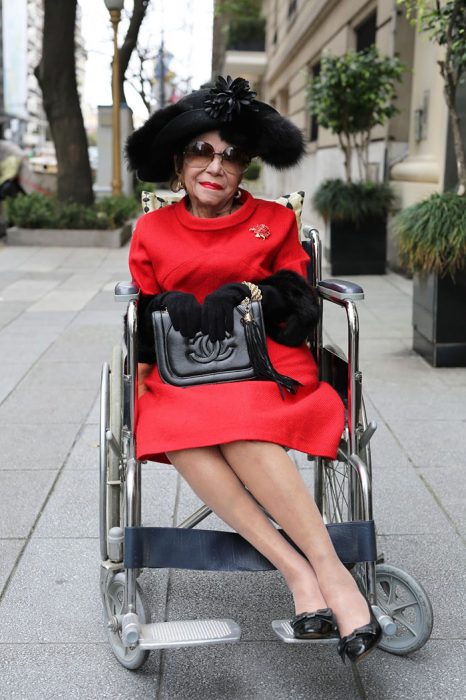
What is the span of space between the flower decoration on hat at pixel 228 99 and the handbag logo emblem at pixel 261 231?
36 centimetres

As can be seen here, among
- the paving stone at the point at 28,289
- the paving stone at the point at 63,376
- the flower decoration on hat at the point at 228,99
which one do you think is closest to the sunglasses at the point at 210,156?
the flower decoration on hat at the point at 228,99

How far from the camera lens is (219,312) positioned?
2.60 metres

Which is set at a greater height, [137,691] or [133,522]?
[133,522]

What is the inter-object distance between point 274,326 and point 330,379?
1.07 feet

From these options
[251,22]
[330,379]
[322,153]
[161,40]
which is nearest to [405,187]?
[322,153]

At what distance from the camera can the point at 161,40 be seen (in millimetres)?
32844

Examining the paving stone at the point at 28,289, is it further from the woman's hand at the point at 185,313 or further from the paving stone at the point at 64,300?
the woman's hand at the point at 185,313

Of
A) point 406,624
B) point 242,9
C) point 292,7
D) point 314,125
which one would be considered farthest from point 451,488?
point 242,9

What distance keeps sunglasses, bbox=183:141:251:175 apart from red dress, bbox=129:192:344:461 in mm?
140

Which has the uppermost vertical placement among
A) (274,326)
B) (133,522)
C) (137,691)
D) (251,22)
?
(251,22)

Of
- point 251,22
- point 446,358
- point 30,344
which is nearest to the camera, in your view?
point 446,358

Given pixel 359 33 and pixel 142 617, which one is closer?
pixel 142 617

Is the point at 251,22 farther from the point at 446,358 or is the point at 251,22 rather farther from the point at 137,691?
the point at 137,691

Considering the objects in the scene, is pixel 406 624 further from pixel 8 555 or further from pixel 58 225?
pixel 58 225
